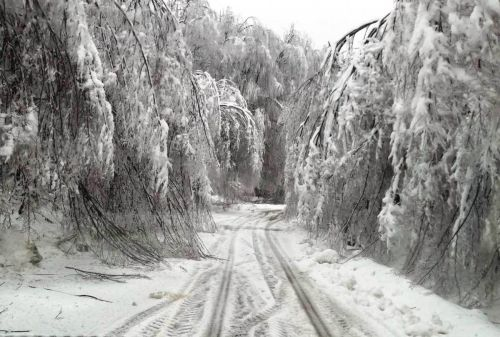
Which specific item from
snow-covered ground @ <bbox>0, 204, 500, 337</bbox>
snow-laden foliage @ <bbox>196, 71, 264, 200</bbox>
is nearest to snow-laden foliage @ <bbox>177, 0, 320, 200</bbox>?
snow-laden foliage @ <bbox>196, 71, 264, 200</bbox>

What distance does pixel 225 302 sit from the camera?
17.0ft

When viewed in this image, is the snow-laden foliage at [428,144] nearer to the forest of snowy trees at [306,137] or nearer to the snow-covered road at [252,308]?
the forest of snowy trees at [306,137]

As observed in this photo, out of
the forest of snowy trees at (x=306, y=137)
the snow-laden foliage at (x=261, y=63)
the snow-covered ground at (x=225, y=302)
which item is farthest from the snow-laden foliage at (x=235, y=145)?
the snow-covered ground at (x=225, y=302)

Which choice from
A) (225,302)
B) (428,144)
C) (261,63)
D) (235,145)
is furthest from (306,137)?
(261,63)

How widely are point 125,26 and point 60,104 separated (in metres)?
1.80

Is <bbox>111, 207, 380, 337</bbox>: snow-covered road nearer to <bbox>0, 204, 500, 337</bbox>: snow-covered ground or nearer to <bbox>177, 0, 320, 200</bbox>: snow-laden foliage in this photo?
<bbox>0, 204, 500, 337</bbox>: snow-covered ground

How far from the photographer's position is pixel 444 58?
459cm

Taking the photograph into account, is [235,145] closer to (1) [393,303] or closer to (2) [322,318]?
(1) [393,303]

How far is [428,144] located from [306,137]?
17.0 ft

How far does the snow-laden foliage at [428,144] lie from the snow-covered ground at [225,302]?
603 mm

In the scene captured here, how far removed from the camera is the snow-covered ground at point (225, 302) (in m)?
4.15

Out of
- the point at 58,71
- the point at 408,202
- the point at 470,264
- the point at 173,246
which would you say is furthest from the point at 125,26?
the point at 470,264

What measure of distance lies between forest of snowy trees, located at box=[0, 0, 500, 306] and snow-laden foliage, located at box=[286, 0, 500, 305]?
0.06 feet

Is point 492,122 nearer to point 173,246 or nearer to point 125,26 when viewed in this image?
point 125,26
